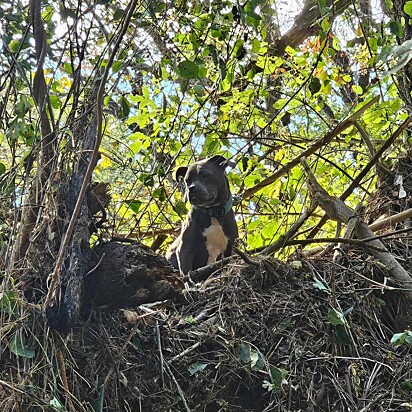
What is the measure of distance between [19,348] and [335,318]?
189 centimetres

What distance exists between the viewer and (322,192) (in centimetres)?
581

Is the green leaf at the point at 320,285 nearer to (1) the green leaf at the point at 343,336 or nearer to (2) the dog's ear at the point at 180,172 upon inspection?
(1) the green leaf at the point at 343,336

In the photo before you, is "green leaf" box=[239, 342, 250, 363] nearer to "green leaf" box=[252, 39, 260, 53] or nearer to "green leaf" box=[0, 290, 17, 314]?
"green leaf" box=[0, 290, 17, 314]

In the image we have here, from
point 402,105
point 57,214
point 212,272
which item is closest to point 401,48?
point 57,214

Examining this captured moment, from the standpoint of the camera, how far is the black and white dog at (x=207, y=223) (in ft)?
20.9

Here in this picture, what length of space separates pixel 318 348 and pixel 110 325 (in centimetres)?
134

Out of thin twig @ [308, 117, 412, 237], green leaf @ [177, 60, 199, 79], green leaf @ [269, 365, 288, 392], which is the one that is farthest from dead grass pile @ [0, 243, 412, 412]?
green leaf @ [177, 60, 199, 79]

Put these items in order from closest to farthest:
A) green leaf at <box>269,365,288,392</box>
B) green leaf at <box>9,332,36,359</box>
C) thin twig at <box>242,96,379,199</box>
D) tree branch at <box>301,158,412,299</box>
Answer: green leaf at <box>9,332,36,359</box>, green leaf at <box>269,365,288,392</box>, tree branch at <box>301,158,412,299</box>, thin twig at <box>242,96,379,199</box>

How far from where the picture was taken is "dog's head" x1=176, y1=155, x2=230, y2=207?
624cm

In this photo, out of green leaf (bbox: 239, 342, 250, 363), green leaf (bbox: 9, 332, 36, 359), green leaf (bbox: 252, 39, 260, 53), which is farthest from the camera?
green leaf (bbox: 252, 39, 260, 53)

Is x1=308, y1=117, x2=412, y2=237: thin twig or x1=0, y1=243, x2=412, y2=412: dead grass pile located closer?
x1=0, y1=243, x2=412, y2=412: dead grass pile

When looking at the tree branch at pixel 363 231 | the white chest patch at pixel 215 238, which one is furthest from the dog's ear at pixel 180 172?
the tree branch at pixel 363 231

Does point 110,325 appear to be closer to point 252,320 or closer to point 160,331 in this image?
point 160,331

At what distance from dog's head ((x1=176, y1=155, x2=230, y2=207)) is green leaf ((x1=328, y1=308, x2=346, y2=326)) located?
93.0 inches
